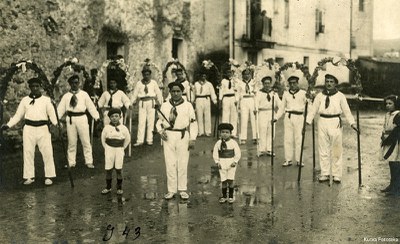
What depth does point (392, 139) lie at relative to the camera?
30.5 feet

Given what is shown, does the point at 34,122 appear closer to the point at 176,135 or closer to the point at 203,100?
the point at 176,135

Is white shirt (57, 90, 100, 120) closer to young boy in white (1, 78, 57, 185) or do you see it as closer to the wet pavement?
the wet pavement

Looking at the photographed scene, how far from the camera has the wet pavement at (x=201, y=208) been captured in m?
6.77

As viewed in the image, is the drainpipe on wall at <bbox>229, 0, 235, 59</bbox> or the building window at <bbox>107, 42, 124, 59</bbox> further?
the drainpipe on wall at <bbox>229, 0, 235, 59</bbox>

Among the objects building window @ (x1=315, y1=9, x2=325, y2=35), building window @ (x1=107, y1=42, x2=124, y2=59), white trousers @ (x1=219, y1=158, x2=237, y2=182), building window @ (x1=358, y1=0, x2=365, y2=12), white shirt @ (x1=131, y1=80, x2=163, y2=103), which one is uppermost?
building window @ (x1=358, y1=0, x2=365, y2=12)

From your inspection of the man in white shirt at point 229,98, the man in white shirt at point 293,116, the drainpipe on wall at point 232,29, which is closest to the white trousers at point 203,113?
the man in white shirt at point 229,98

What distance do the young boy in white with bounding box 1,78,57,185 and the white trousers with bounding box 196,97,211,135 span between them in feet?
23.6

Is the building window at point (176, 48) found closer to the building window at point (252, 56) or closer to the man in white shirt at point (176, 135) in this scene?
the building window at point (252, 56)

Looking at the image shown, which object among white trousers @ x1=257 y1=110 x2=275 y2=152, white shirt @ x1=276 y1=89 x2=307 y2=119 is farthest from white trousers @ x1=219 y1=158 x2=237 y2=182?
white trousers @ x1=257 y1=110 x2=275 y2=152

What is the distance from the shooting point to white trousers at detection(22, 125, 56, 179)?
9742mm

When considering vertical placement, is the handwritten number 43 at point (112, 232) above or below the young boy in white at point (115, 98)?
below

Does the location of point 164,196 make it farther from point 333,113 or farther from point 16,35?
point 16,35

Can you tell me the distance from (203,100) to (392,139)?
7.98 m

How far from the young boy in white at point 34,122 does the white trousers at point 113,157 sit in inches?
57.3
